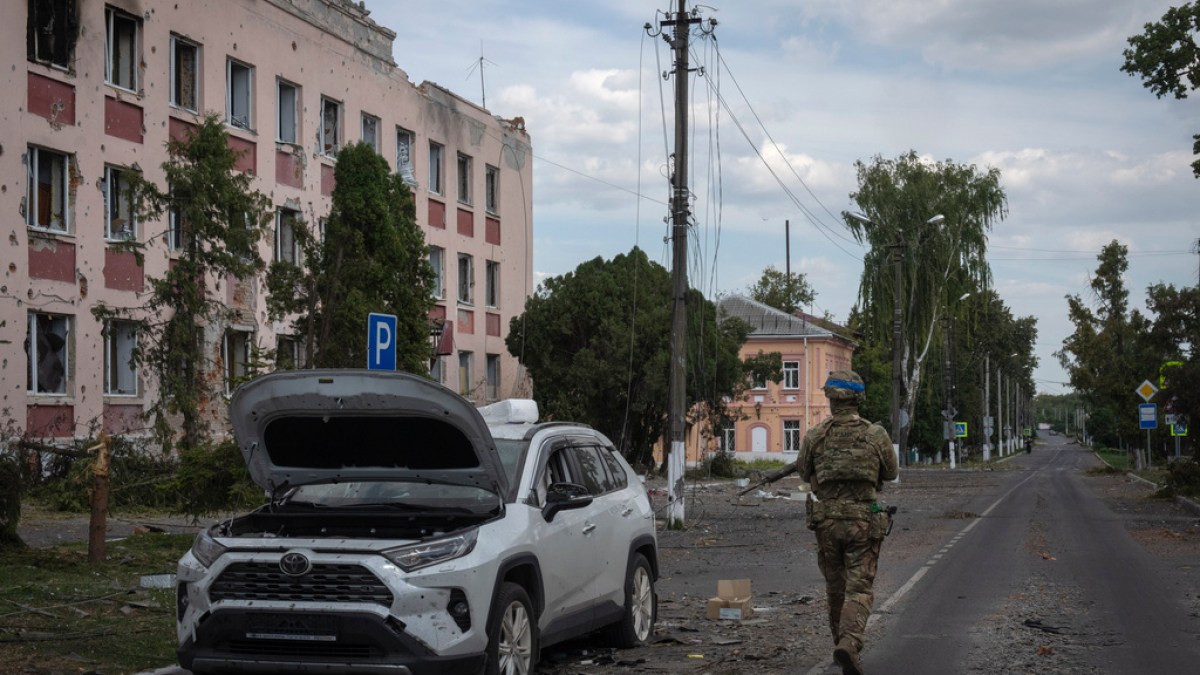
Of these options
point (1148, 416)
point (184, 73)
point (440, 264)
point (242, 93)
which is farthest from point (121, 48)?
point (1148, 416)

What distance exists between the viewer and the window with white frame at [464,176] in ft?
137

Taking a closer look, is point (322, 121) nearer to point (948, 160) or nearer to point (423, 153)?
point (423, 153)

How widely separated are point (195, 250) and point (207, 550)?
1120cm

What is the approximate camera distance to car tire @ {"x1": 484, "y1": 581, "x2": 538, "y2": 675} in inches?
302

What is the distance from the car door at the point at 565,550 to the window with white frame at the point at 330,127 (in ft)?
85.6

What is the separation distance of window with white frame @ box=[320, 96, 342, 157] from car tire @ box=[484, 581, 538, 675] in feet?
90.0

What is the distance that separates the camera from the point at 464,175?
138 feet

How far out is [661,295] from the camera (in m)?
48.4

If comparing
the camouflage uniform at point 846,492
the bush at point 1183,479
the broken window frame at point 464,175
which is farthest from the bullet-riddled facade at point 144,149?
the bush at point 1183,479

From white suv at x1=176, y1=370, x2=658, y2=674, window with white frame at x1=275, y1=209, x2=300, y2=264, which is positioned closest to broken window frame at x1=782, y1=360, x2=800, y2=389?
window with white frame at x1=275, y1=209, x2=300, y2=264

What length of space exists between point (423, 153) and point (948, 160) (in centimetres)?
3453

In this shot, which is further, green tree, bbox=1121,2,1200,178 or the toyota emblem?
green tree, bbox=1121,2,1200,178

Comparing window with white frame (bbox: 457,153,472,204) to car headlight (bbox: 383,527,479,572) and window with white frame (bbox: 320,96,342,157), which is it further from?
car headlight (bbox: 383,527,479,572)

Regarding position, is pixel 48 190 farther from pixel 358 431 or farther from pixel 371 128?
pixel 358 431
